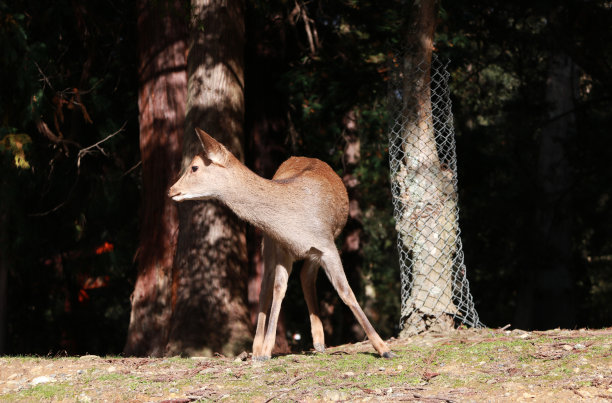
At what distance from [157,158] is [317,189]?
4140mm

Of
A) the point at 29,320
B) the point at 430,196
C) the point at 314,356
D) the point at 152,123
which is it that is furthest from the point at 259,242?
the point at 29,320

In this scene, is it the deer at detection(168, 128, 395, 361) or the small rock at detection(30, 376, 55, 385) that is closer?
the small rock at detection(30, 376, 55, 385)

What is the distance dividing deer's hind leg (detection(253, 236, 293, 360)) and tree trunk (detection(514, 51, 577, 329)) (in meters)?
10.9

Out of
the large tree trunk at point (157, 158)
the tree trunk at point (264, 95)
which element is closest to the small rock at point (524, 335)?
the large tree trunk at point (157, 158)

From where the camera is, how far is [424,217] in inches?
343

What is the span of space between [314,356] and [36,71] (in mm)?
7178

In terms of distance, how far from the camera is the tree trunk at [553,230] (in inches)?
693

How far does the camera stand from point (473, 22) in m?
14.3

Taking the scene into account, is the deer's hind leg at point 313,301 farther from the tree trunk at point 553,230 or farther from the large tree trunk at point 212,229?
the tree trunk at point 553,230

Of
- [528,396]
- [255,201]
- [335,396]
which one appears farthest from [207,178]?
[528,396]

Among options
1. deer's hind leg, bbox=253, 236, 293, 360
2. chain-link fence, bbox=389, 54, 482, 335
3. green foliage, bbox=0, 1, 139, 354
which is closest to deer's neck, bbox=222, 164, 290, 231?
deer's hind leg, bbox=253, 236, 293, 360

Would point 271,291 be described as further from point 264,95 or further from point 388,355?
point 264,95

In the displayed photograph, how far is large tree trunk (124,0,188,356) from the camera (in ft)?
35.1

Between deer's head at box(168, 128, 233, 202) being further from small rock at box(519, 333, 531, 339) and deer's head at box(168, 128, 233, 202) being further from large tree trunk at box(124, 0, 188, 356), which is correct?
large tree trunk at box(124, 0, 188, 356)
